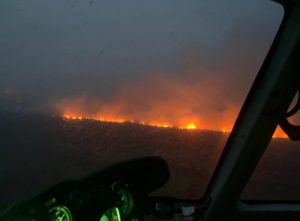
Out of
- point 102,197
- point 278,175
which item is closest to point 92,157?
point 278,175

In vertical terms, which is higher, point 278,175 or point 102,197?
point 102,197

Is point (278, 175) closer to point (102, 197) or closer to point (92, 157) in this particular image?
point (92, 157)

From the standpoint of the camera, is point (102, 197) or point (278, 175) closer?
point (102, 197)

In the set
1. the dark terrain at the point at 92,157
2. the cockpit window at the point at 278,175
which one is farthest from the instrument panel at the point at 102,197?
the cockpit window at the point at 278,175

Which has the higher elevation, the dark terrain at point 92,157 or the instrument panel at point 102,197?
the instrument panel at point 102,197

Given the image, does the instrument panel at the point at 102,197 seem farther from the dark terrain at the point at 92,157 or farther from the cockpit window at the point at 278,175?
the cockpit window at the point at 278,175

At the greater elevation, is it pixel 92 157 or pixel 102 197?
pixel 102 197

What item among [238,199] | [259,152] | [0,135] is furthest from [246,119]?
[0,135]

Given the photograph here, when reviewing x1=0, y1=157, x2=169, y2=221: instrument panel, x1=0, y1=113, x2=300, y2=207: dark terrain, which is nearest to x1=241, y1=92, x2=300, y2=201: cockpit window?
x1=0, y1=113, x2=300, y2=207: dark terrain

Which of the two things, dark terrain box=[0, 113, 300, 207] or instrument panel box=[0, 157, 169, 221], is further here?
dark terrain box=[0, 113, 300, 207]

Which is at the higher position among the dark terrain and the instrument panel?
the instrument panel

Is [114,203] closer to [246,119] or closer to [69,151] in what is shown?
[246,119]

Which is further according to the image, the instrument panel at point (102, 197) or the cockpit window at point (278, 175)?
the cockpit window at point (278, 175)

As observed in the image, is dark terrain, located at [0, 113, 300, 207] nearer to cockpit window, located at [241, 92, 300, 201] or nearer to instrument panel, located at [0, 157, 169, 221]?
cockpit window, located at [241, 92, 300, 201]
